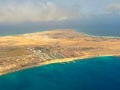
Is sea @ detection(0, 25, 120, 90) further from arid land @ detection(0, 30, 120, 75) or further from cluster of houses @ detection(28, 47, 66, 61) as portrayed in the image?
cluster of houses @ detection(28, 47, 66, 61)

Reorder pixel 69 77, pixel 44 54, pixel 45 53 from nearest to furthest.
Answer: pixel 69 77, pixel 44 54, pixel 45 53

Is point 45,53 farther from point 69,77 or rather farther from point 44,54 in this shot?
point 69,77

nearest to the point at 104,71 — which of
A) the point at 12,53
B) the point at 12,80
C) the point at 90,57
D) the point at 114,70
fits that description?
the point at 114,70

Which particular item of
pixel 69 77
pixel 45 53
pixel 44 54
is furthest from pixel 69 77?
pixel 45 53

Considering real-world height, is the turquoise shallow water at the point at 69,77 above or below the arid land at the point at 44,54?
below

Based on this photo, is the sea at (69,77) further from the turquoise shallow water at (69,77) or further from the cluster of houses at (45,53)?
the cluster of houses at (45,53)

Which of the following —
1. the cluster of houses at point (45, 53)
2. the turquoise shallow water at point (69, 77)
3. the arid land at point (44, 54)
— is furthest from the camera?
the cluster of houses at point (45, 53)

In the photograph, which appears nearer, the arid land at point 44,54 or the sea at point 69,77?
the sea at point 69,77

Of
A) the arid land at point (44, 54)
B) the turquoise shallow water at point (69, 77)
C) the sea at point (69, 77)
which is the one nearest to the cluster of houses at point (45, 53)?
the arid land at point (44, 54)
